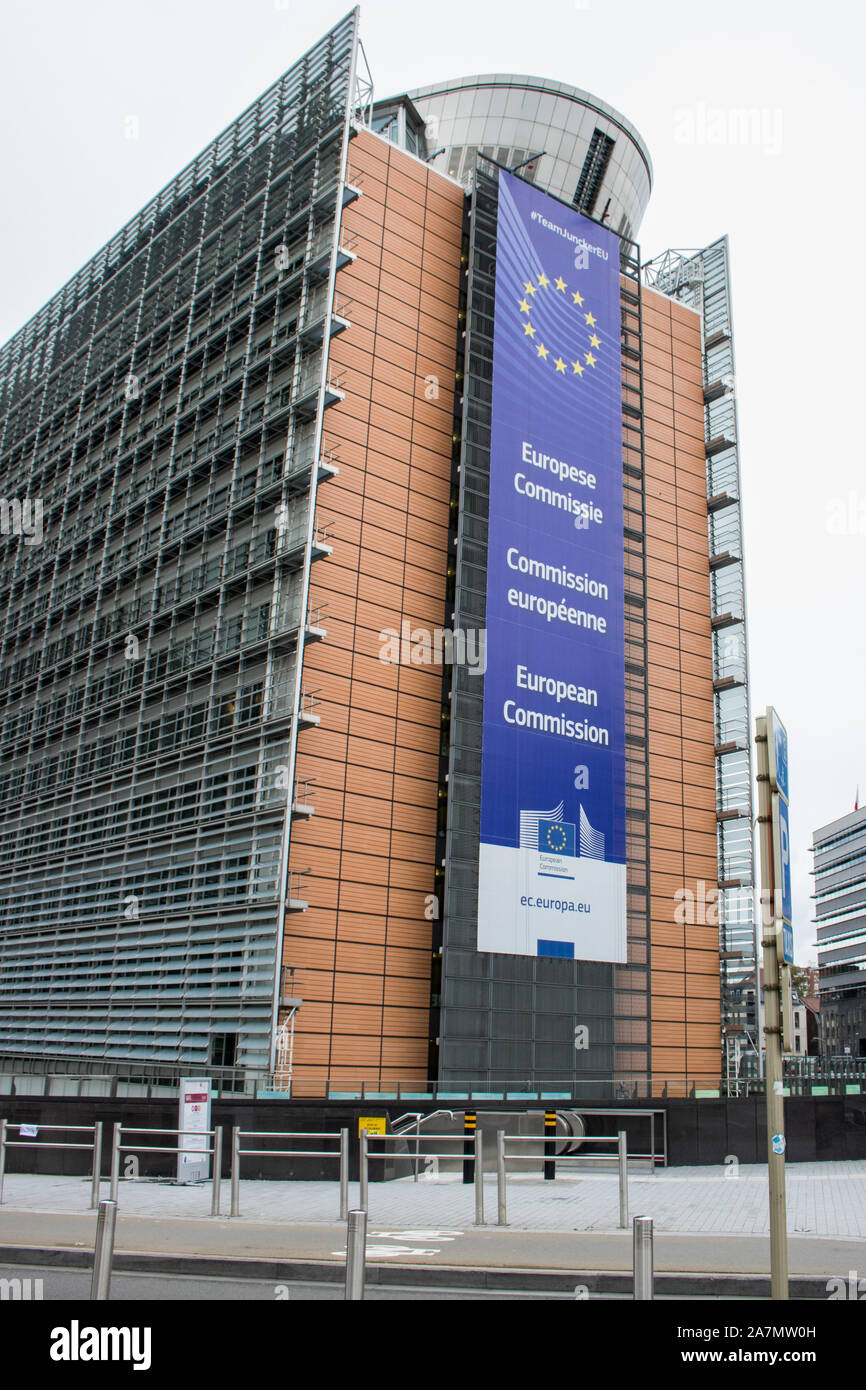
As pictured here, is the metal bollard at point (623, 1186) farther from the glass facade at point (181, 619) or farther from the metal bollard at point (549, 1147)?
the glass facade at point (181, 619)

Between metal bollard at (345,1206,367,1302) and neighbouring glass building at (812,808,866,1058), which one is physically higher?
neighbouring glass building at (812,808,866,1058)

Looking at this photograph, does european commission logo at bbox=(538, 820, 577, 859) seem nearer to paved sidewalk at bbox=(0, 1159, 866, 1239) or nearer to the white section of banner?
the white section of banner

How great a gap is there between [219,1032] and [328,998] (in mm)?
3124

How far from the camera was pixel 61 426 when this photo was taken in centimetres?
5481

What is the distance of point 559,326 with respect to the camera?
43406 millimetres

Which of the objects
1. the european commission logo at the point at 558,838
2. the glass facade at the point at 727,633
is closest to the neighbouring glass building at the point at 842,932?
the glass facade at the point at 727,633

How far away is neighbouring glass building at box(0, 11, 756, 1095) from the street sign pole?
20.6 meters

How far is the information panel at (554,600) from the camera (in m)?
36.5

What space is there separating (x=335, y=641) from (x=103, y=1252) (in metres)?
27.7

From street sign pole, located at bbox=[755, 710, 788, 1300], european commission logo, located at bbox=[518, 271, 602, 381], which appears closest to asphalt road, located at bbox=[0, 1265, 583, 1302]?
street sign pole, located at bbox=[755, 710, 788, 1300]

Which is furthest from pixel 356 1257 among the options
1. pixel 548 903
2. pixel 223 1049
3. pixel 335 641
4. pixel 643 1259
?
pixel 548 903

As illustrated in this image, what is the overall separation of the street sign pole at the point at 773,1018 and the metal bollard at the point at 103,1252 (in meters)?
4.60

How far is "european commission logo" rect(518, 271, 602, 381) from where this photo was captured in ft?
139
